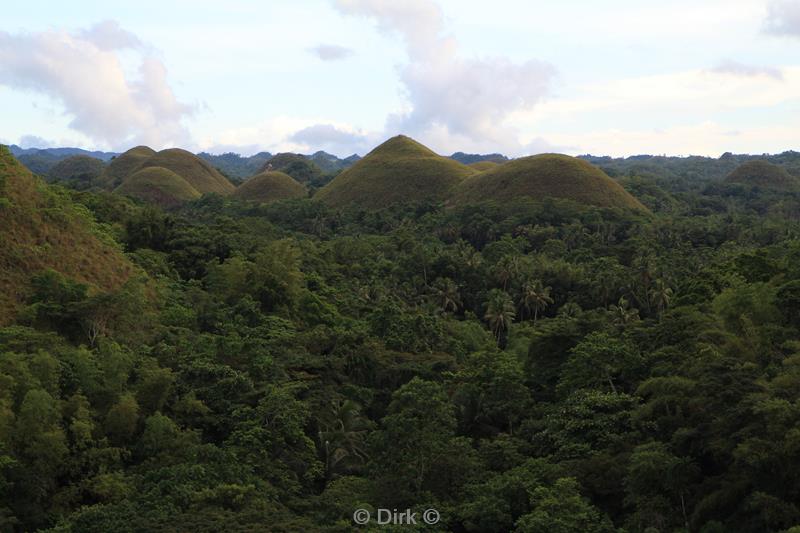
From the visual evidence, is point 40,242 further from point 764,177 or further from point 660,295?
point 764,177

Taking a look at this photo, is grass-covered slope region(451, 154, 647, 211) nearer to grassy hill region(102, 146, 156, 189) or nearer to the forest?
the forest

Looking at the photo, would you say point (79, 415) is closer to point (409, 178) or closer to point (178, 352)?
point (178, 352)

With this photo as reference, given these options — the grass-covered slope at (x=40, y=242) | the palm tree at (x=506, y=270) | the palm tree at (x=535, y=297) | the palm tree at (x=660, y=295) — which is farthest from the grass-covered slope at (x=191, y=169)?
the palm tree at (x=660, y=295)

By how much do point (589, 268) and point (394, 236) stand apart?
945 inches

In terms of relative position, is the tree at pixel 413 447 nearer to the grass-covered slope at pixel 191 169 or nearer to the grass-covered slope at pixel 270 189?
the grass-covered slope at pixel 270 189

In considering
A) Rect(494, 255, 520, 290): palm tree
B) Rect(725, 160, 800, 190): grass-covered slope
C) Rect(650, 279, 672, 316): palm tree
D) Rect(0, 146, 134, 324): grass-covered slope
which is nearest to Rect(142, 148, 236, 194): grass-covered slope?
Rect(494, 255, 520, 290): palm tree

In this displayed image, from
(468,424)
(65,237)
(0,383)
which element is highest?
(65,237)

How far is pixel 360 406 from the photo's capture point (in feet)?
107

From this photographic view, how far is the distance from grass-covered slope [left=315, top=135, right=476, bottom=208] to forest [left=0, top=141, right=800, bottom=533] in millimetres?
66639

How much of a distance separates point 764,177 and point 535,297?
133275mm

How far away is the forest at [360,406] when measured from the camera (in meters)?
21.8

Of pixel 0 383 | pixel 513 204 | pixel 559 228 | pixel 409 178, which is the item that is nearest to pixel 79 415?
pixel 0 383

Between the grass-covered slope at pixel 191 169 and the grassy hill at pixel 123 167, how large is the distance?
509 cm

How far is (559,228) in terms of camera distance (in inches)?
3398
